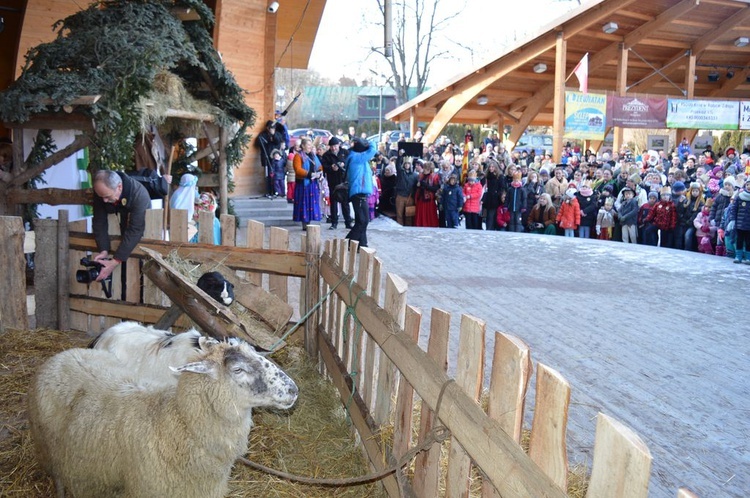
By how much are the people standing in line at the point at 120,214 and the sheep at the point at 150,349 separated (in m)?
1.54

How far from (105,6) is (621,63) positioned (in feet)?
60.2

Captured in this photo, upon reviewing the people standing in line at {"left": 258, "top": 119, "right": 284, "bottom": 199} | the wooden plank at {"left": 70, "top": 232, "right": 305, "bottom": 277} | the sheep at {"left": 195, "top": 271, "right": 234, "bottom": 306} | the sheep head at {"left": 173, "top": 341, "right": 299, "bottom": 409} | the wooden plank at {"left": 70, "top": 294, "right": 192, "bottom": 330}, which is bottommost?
the wooden plank at {"left": 70, "top": 294, "right": 192, "bottom": 330}

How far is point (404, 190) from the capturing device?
16.7m

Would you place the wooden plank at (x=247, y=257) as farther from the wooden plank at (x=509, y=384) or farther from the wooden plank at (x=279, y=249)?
the wooden plank at (x=509, y=384)

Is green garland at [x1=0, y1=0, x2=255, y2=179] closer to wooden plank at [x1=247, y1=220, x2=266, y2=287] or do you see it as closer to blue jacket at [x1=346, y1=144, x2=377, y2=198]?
wooden plank at [x1=247, y1=220, x2=266, y2=287]

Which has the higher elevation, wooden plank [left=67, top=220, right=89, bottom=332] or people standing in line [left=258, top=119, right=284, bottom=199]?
people standing in line [left=258, top=119, right=284, bottom=199]

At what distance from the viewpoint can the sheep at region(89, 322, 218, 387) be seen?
4.25m

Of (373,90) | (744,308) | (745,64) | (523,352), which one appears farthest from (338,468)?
(373,90)

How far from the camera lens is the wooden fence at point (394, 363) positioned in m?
2.02

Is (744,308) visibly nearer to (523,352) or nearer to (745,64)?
(523,352)

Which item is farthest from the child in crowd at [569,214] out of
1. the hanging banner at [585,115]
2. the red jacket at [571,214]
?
the hanging banner at [585,115]

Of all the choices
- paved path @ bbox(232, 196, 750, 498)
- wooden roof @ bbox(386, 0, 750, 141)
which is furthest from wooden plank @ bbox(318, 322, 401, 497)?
wooden roof @ bbox(386, 0, 750, 141)

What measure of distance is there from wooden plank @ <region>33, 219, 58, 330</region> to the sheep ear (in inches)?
162

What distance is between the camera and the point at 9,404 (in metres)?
5.09
